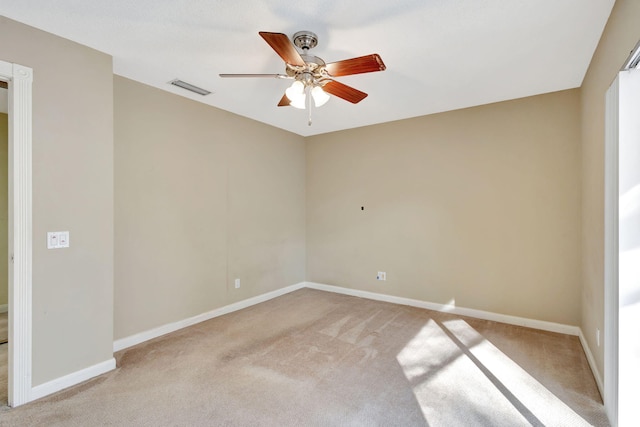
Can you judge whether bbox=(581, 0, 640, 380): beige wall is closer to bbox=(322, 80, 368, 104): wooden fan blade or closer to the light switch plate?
bbox=(322, 80, 368, 104): wooden fan blade

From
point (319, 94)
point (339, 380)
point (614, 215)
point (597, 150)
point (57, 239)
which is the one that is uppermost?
point (319, 94)

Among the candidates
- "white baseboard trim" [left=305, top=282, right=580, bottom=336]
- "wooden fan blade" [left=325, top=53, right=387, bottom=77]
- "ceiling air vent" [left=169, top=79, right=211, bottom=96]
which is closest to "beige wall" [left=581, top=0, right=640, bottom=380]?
"white baseboard trim" [left=305, top=282, right=580, bottom=336]

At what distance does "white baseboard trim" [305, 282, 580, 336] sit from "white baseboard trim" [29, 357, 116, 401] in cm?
312

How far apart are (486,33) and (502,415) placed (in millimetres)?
2562

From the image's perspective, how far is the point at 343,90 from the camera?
8.16 feet

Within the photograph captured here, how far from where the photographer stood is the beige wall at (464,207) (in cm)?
329

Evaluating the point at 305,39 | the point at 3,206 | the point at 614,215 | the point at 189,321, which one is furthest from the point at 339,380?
the point at 3,206

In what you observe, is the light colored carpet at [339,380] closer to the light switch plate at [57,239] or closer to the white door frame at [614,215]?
the white door frame at [614,215]

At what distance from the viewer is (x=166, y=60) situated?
2602mm

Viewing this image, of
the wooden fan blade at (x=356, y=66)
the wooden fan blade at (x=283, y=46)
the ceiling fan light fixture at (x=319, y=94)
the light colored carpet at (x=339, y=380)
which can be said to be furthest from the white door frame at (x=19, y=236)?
the wooden fan blade at (x=356, y=66)

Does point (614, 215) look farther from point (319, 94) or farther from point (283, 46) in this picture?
point (283, 46)

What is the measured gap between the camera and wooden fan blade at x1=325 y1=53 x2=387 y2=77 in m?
1.92

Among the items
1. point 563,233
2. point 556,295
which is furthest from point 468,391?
point 563,233

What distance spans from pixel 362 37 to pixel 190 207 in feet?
8.23
